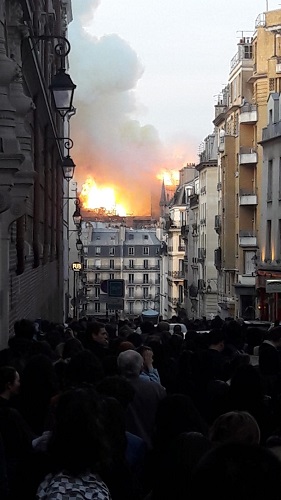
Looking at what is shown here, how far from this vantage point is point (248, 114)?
62.2m

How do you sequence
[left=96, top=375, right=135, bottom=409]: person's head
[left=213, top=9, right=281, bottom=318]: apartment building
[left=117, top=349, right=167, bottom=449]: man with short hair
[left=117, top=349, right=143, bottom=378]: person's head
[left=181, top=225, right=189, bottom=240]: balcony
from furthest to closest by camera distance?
[left=181, top=225, right=189, bottom=240]: balcony, [left=213, top=9, right=281, bottom=318]: apartment building, [left=117, top=349, right=143, bottom=378]: person's head, [left=117, top=349, right=167, bottom=449]: man with short hair, [left=96, top=375, right=135, bottom=409]: person's head

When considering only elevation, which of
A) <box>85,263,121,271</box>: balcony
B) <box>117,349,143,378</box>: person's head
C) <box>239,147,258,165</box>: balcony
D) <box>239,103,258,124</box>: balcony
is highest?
<box>239,103,258,124</box>: balcony

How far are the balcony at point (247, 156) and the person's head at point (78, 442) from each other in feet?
190

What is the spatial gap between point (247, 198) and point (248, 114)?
4598mm

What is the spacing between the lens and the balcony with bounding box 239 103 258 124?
61969 millimetres

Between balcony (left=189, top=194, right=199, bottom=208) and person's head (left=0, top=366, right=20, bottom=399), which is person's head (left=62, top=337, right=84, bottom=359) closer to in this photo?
person's head (left=0, top=366, right=20, bottom=399)

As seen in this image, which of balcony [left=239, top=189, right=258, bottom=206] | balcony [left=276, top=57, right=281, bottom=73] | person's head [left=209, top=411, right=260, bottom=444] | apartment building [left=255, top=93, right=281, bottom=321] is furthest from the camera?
balcony [left=239, top=189, right=258, bottom=206]

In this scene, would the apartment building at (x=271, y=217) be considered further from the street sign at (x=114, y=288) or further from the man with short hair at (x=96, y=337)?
the man with short hair at (x=96, y=337)

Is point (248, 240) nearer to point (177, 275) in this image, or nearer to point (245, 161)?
point (245, 161)

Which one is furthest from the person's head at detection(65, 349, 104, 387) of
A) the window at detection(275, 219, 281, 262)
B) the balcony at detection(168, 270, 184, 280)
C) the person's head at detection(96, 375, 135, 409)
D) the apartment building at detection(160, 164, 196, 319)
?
the balcony at detection(168, 270, 184, 280)

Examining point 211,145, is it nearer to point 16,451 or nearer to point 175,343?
point 175,343

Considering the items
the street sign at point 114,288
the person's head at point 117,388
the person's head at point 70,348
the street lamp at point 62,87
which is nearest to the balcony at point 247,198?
the street sign at point 114,288

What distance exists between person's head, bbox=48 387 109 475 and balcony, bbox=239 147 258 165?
5799cm

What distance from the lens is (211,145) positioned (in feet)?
278
